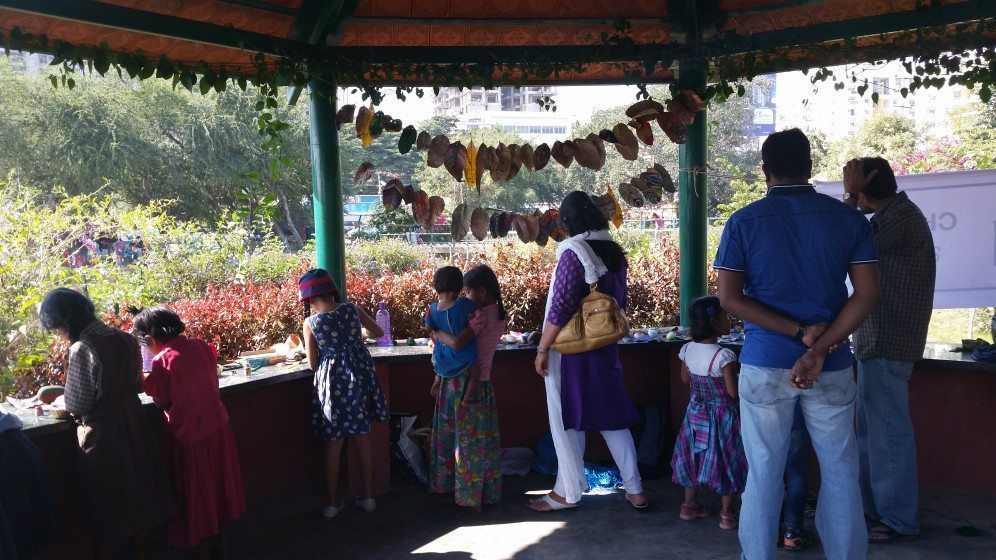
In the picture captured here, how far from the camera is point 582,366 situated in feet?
14.1

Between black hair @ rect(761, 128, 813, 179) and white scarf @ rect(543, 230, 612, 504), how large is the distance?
1.37m

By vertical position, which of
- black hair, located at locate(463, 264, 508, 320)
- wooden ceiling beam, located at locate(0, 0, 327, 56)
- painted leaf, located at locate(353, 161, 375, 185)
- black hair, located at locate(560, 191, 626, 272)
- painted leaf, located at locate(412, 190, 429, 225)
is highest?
wooden ceiling beam, located at locate(0, 0, 327, 56)

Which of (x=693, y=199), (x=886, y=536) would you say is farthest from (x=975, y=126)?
(x=886, y=536)

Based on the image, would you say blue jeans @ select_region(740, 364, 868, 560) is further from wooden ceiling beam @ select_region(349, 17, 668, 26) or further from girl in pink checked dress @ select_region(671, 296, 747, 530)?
wooden ceiling beam @ select_region(349, 17, 668, 26)

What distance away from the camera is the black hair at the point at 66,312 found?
3.40m

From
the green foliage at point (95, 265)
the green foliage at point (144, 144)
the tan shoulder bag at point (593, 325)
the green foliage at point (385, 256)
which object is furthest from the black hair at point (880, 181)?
the green foliage at point (144, 144)

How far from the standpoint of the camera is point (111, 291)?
782 centimetres

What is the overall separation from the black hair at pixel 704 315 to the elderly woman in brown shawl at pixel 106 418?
9.31 feet

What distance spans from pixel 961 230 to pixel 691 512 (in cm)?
264

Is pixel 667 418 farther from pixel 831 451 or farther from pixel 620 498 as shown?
pixel 831 451

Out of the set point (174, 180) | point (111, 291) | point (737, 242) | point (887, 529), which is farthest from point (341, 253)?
point (174, 180)

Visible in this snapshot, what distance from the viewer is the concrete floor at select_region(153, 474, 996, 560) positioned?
392 cm

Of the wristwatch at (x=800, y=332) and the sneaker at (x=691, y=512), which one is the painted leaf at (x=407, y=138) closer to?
the sneaker at (x=691, y=512)

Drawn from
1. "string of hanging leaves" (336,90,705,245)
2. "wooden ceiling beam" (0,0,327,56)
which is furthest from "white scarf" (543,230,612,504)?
"wooden ceiling beam" (0,0,327,56)
